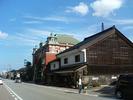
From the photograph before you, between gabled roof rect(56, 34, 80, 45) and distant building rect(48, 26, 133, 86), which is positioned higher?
gabled roof rect(56, 34, 80, 45)

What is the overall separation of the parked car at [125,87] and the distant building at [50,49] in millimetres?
55110

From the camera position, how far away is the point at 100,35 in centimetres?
5084

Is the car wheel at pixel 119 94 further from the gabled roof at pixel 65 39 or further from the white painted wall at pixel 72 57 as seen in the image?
the gabled roof at pixel 65 39

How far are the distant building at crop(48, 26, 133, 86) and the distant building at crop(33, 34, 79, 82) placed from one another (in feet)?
89.3

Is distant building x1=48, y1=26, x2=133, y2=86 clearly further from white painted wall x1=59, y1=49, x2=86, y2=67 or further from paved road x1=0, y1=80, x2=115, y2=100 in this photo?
paved road x1=0, y1=80, x2=115, y2=100

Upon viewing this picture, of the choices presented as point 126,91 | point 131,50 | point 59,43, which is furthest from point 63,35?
point 126,91

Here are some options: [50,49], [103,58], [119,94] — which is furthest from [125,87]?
[50,49]

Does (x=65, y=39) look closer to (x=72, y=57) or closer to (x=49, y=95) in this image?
(x=72, y=57)

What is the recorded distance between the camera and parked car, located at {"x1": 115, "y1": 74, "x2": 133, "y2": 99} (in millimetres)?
23578

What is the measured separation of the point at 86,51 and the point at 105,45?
359 centimetres

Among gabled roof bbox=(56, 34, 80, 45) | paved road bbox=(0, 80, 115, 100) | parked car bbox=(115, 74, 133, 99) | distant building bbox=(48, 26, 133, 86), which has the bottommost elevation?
paved road bbox=(0, 80, 115, 100)

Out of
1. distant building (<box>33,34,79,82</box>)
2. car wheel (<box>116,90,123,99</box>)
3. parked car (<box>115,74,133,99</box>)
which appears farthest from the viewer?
distant building (<box>33,34,79,82</box>)

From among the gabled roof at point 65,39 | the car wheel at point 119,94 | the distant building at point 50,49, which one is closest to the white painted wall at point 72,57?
the distant building at point 50,49

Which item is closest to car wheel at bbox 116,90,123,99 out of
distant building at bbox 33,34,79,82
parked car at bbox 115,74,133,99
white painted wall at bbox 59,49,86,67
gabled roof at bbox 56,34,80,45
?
parked car at bbox 115,74,133,99
